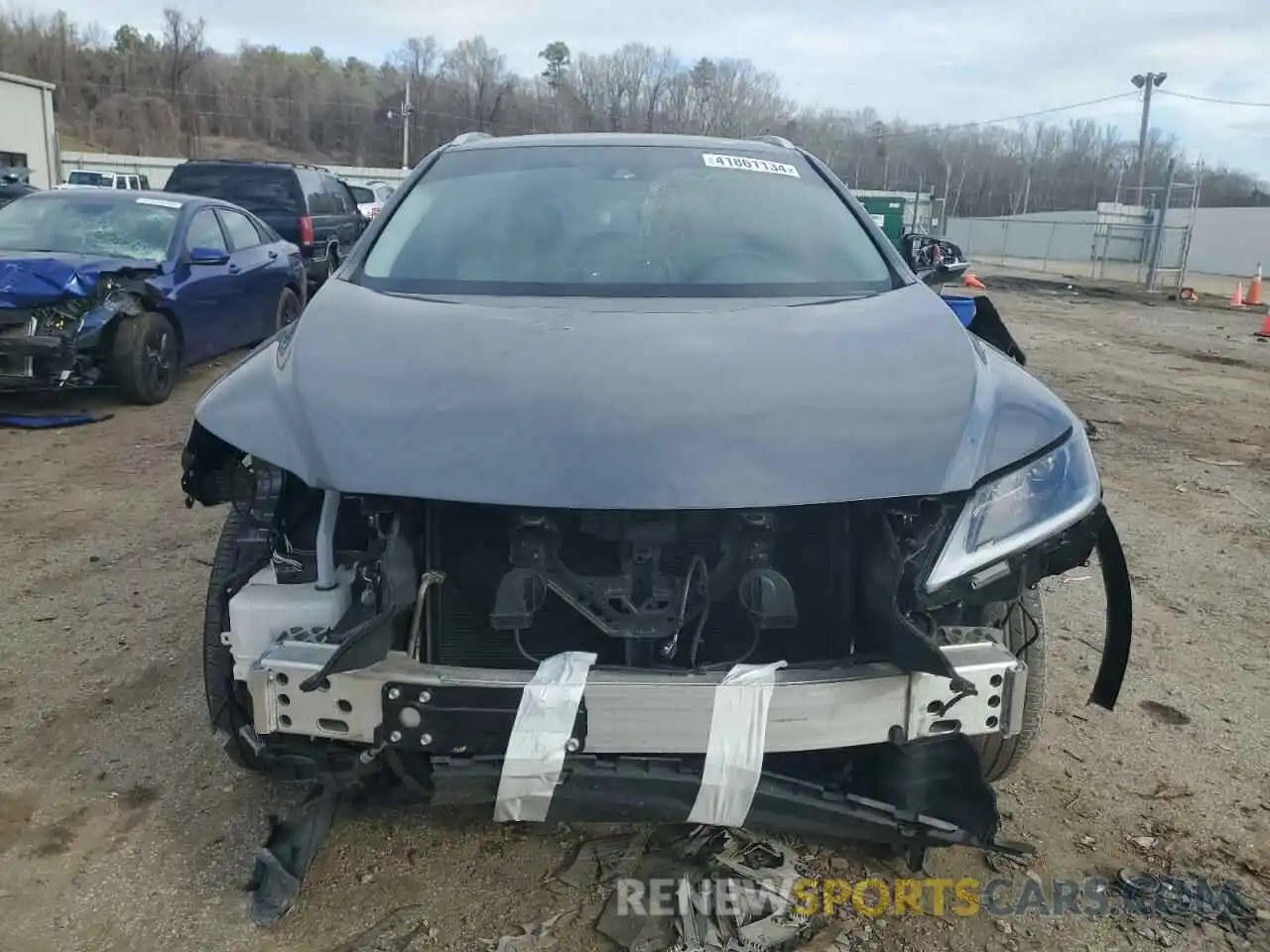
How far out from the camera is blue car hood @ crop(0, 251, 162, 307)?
6355 millimetres

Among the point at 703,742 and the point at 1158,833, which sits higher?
the point at 703,742

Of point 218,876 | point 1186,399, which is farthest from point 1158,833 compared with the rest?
point 1186,399

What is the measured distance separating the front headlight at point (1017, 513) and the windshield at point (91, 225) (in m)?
6.72

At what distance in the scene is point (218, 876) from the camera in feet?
7.98

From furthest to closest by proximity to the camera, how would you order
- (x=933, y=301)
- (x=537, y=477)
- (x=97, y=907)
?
(x=933, y=301)
(x=97, y=907)
(x=537, y=477)

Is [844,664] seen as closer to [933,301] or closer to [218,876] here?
[933,301]

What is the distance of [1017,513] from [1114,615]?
1.75 ft

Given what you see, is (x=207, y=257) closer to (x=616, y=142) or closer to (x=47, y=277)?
(x=47, y=277)

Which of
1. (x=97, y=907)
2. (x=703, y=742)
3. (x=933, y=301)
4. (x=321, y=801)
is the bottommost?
(x=97, y=907)

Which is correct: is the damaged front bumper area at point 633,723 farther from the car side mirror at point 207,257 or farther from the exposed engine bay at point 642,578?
the car side mirror at point 207,257

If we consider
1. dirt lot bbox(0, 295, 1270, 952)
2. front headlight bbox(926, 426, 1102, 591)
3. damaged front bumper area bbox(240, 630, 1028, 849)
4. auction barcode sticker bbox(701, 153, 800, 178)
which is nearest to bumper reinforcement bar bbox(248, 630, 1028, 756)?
damaged front bumper area bbox(240, 630, 1028, 849)

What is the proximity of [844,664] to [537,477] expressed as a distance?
72 centimetres

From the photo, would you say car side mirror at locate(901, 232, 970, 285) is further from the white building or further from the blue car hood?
the white building

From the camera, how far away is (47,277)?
6453 mm
